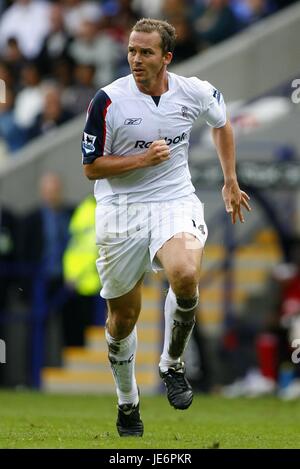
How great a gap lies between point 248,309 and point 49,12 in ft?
17.7

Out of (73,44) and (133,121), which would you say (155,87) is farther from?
(73,44)

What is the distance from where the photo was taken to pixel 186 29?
745 inches

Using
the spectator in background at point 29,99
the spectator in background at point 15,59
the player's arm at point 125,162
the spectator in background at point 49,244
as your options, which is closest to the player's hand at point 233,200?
the player's arm at point 125,162

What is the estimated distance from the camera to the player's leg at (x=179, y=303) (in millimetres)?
8930

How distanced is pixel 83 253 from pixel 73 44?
3675 mm

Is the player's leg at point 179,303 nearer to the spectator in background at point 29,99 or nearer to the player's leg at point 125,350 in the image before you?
the player's leg at point 125,350

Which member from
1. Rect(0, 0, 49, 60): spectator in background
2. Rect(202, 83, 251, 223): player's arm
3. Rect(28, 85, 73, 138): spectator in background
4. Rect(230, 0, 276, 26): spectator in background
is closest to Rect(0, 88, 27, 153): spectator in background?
Rect(28, 85, 73, 138): spectator in background

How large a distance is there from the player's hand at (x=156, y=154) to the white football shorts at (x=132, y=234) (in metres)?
0.40

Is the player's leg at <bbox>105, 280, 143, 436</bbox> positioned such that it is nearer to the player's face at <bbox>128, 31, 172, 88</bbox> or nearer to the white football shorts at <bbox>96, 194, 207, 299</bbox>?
the white football shorts at <bbox>96, 194, 207, 299</bbox>

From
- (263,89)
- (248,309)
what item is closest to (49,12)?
(263,89)

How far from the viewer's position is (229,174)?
958 cm

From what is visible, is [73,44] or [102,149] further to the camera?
[73,44]

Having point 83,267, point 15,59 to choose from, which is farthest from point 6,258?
point 15,59

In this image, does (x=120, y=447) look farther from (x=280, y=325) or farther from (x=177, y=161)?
(x=280, y=325)
